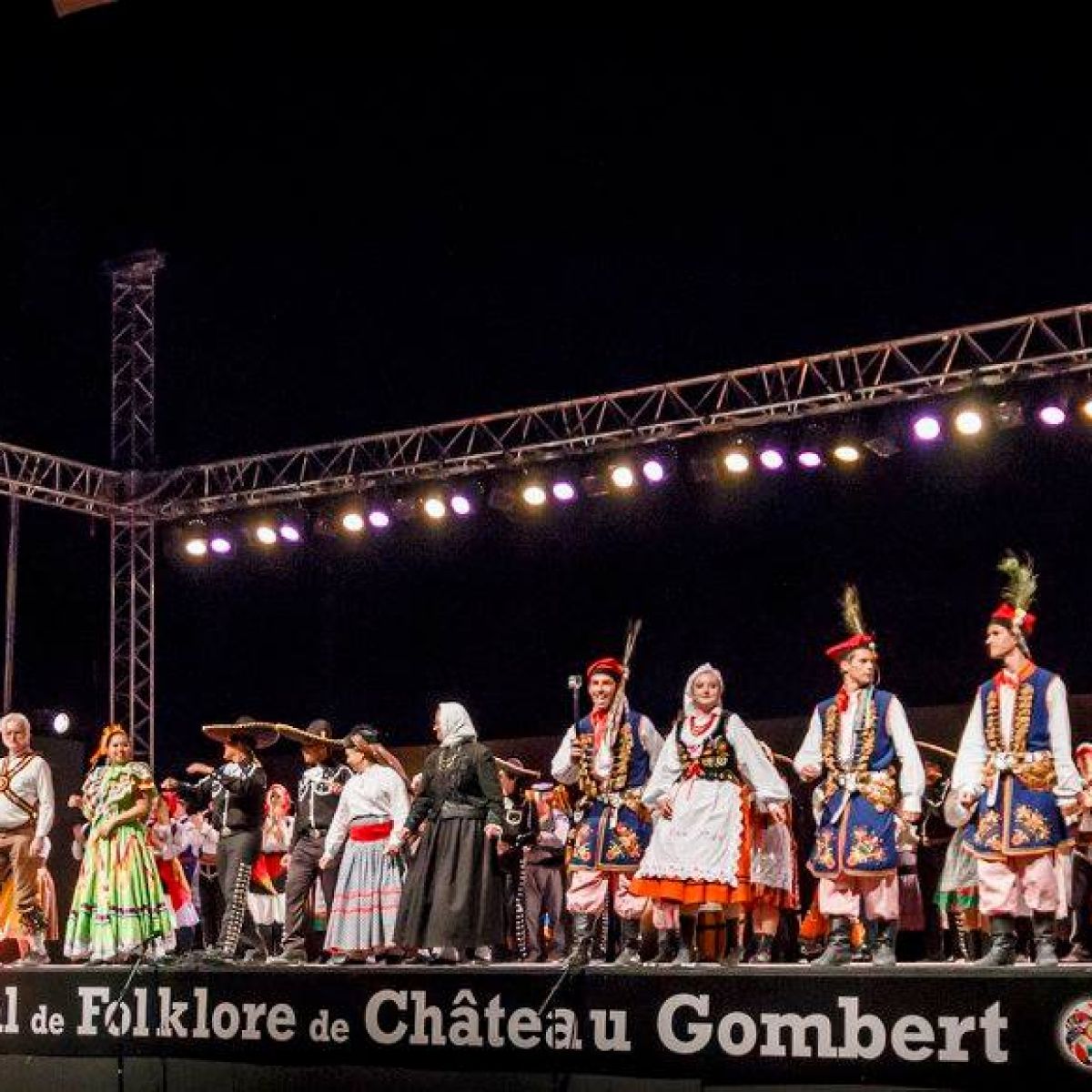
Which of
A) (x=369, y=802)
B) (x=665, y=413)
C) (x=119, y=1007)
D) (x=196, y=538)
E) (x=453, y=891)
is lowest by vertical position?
(x=119, y=1007)

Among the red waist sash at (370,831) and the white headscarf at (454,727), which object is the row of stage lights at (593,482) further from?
the red waist sash at (370,831)

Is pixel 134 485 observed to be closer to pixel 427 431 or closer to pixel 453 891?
pixel 427 431

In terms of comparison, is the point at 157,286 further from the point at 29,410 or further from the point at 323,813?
the point at 323,813

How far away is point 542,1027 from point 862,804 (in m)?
1.73

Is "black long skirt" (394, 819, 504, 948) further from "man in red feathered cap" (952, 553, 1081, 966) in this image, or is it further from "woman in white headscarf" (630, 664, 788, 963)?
"man in red feathered cap" (952, 553, 1081, 966)

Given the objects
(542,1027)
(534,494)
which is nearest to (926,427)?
(534,494)

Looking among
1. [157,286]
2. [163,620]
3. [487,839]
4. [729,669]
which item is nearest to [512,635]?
[729,669]

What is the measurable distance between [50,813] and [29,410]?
5.57 m

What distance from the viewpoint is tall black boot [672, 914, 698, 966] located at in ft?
26.8

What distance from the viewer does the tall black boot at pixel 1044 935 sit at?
729 cm

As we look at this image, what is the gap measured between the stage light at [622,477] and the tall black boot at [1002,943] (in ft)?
20.7

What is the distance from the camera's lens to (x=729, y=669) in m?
13.9

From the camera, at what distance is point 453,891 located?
9.28m

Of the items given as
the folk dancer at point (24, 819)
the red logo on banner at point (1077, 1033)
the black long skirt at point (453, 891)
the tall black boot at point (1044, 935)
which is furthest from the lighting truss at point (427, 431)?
the red logo on banner at point (1077, 1033)
